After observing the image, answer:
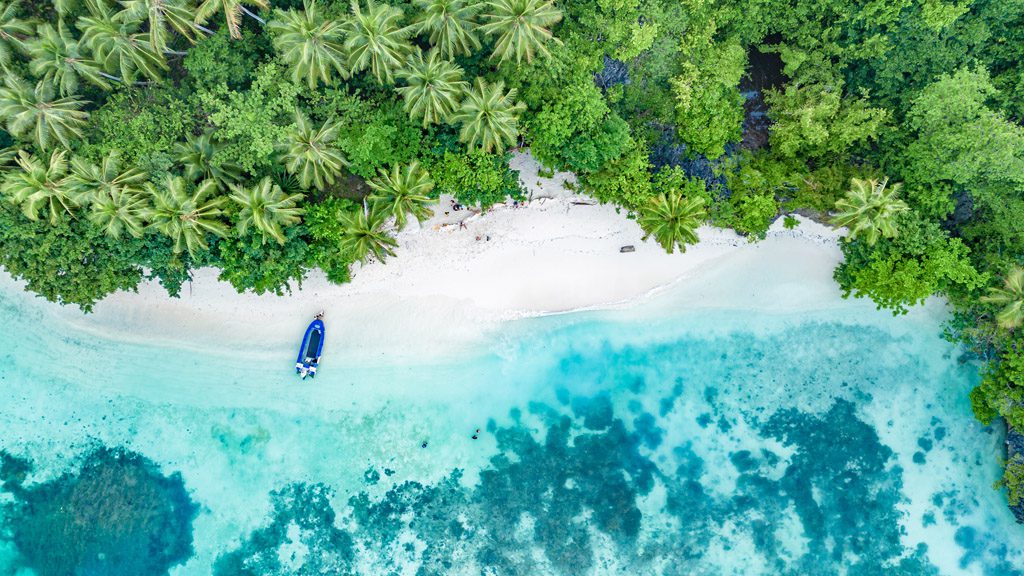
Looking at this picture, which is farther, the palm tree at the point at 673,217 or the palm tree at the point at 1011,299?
the palm tree at the point at 673,217

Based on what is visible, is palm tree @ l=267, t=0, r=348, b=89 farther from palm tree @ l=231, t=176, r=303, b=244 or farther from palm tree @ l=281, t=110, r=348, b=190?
palm tree @ l=231, t=176, r=303, b=244

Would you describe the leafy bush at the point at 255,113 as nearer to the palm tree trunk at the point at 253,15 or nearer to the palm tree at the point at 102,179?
the palm tree trunk at the point at 253,15

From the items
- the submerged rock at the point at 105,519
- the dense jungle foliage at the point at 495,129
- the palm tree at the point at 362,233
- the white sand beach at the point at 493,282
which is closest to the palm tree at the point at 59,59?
the dense jungle foliage at the point at 495,129

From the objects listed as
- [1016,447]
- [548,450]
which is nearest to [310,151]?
[548,450]

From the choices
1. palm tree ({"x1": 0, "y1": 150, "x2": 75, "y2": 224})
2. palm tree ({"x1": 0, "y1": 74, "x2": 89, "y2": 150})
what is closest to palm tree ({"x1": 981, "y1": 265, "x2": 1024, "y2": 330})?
palm tree ({"x1": 0, "y1": 150, "x2": 75, "y2": 224})

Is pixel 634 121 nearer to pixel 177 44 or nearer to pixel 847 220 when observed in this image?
pixel 847 220

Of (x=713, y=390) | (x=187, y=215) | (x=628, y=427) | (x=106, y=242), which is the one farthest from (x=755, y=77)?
(x=106, y=242)
